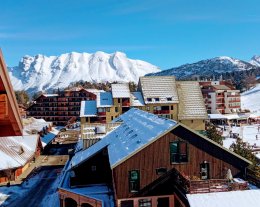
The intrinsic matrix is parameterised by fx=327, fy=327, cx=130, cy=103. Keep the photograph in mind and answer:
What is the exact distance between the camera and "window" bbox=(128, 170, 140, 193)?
84.1 feet

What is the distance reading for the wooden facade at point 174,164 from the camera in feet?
83.7

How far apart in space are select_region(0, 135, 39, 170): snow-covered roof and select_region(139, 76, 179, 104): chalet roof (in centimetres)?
2533

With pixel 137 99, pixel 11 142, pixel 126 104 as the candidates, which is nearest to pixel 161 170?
pixel 11 142

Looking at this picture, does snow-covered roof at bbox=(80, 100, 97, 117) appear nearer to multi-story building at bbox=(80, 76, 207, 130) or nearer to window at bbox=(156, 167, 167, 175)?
multi-story building at bbox=(80, 76, 207, 130)

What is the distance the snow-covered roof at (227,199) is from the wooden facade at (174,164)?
4.00 metres

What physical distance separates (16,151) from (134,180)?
3101 centimetres

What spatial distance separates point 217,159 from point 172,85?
46269 mm

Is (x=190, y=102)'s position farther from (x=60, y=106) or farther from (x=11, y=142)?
(x=60, y=106)

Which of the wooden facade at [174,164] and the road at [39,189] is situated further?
the road at [39,189]

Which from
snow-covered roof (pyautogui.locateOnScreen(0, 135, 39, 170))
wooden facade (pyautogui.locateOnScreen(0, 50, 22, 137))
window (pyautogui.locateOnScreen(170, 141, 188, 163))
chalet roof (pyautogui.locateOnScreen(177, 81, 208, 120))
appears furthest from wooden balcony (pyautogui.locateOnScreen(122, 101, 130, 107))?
wooden facade (pyautogui.locateOnScreen(0, 50, 22, 137))

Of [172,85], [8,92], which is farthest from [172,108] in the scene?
[8,92]

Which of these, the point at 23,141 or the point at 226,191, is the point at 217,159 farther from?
the point at 23,141

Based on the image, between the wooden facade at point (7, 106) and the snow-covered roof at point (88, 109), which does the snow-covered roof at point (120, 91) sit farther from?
the wooden facade at point (7, 106)

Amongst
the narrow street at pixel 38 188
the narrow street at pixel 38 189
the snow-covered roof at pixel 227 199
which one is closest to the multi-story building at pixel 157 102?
the narrow street at pixel 38 189
